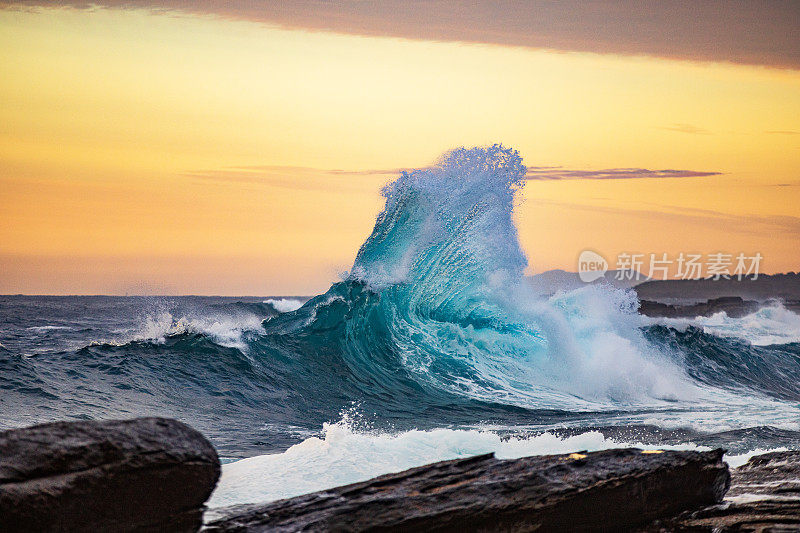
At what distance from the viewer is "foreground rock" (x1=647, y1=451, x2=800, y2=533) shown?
4418mm

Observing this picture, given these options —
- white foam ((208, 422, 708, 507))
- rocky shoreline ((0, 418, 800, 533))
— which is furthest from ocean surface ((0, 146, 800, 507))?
rocky shoreline ((0, 418, 800, 533))

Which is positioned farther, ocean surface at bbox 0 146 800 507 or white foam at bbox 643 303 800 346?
white foam at bbox 643 303 800 346

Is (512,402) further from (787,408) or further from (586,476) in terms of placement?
(586,476)

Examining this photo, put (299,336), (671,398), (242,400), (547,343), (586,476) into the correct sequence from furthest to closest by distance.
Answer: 1. (547,343)
2. (299,336)
3. (671,398)
4. (242,400)
5. (586,476)

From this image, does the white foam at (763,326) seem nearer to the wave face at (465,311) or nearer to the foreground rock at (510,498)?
the wave face at (465,311)

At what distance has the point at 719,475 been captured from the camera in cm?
477

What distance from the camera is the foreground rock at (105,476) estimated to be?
3248 millimetres

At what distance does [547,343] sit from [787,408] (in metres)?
4.90

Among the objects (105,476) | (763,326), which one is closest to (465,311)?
(105,476)

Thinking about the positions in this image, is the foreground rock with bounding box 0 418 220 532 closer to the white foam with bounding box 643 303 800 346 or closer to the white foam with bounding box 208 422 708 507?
the white foam with bounding box 208 422 708 507

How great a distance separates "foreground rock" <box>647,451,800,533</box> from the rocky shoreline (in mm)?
12

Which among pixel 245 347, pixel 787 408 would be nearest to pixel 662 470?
pixel 787 408

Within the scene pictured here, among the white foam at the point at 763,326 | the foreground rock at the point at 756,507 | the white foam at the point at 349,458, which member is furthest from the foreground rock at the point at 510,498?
the white foam at the point at 763,326

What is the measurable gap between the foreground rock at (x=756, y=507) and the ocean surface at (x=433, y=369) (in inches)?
34.7
